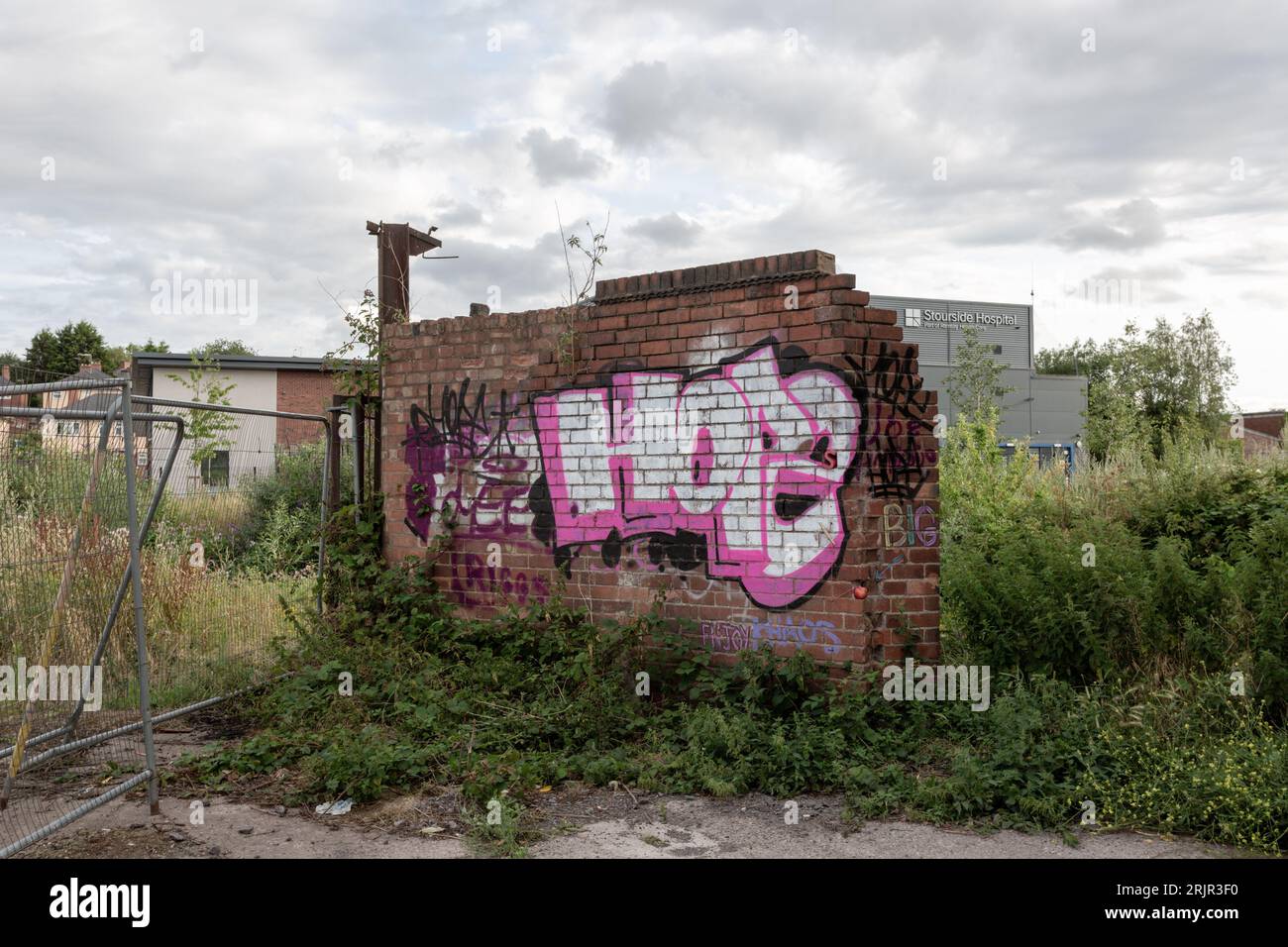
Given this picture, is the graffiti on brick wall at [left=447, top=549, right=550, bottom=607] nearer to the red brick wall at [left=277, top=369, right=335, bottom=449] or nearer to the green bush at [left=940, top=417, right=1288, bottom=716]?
the green bush at [left=940, top=417, right=1288, bottom=716]

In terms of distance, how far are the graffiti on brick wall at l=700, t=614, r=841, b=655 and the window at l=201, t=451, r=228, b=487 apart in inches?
154

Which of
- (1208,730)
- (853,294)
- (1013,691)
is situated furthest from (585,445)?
(1208,730)

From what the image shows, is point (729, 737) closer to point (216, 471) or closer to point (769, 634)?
point (769, 634)

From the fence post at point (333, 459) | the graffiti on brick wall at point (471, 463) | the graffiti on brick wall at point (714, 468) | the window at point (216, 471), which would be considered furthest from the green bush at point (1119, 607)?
the window at point (216, 471)

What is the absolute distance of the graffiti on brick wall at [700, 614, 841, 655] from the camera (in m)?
5.88

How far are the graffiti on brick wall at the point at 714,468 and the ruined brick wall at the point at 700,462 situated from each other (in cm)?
1

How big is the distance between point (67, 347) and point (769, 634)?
2036 inches

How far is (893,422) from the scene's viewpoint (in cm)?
597

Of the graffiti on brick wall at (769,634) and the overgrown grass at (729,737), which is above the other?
the graffiti on brick wall at (769,634)

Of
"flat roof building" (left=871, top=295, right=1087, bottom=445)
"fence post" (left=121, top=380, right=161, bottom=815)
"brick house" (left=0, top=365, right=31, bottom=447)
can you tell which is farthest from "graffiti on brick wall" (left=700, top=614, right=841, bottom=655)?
"flat roof building" (left=871, top=295, right=1087, bottom=445)

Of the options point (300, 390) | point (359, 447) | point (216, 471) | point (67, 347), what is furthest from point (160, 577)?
point (67, 347)

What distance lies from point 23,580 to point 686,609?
3.78 m

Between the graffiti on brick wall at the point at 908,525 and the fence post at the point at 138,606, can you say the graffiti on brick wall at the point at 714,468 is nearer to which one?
the graffiti on brick wall at the point at 908,525

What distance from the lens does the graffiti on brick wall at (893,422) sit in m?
5.88
